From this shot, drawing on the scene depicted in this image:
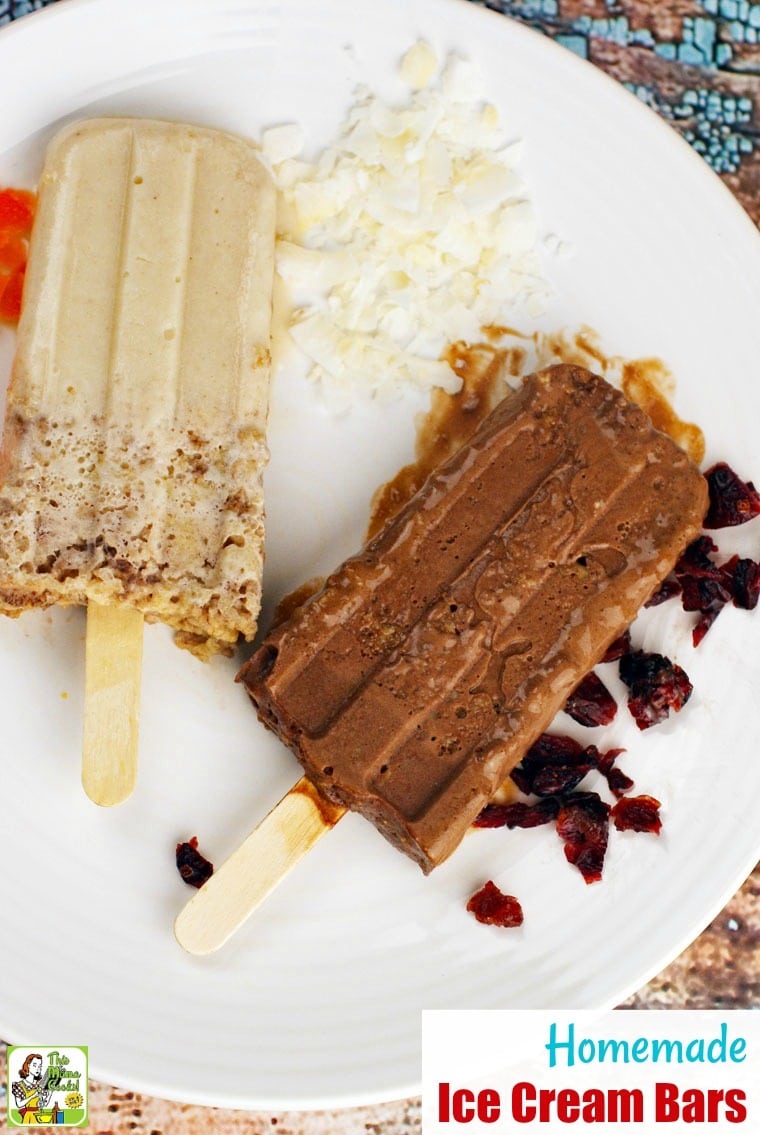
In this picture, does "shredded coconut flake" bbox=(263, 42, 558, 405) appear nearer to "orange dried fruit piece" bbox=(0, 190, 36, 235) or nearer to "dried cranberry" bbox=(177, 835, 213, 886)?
"orange dried fruit piece" bbox=(0, 190, 36, 235)

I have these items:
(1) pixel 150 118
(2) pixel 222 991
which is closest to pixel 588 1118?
(2) pixel 222 991

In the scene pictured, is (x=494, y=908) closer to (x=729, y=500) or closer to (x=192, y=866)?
(x=192, y=866)

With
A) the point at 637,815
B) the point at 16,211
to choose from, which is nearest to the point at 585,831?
the point at 637,815

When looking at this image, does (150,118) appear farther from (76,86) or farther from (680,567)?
(680,567)

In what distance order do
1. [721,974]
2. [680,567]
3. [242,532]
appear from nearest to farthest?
[242,532]
[680,567]
[721,974]

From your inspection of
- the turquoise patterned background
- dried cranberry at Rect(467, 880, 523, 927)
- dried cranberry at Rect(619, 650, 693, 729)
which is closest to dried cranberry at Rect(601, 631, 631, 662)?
dried cranberry at Rect(619, 650, 693, 729)

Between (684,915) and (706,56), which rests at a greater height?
(706,56)
